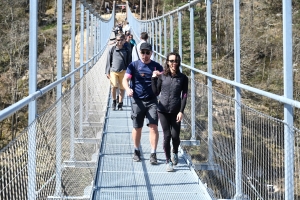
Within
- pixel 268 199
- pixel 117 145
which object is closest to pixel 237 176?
pixel 268 199

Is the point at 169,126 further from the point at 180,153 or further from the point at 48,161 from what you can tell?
the point at 48,161

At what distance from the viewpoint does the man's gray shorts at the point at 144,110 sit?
13.4 feet

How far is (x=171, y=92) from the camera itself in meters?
3.83

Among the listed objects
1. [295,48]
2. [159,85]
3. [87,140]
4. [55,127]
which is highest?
[295,48]

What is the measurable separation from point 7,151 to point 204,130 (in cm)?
309

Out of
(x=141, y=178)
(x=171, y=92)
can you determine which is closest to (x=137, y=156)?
(x=141, y=178)

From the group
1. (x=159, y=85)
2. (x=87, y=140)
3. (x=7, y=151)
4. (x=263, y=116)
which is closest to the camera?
(x=7, y=151)

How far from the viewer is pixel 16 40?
74.0 feet

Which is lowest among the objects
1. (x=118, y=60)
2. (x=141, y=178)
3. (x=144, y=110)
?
(x=141, y=178)

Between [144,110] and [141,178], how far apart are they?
0.66 metres

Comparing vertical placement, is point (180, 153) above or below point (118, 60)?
below

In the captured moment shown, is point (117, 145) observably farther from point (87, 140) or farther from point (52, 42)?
point (52, 42)

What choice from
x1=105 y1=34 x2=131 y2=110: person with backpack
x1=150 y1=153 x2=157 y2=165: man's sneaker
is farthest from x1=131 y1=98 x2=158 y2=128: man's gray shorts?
x1=105 y1=34 x2=131 y2=110: person with backpack

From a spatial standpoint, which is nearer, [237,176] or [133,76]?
[237,176]
